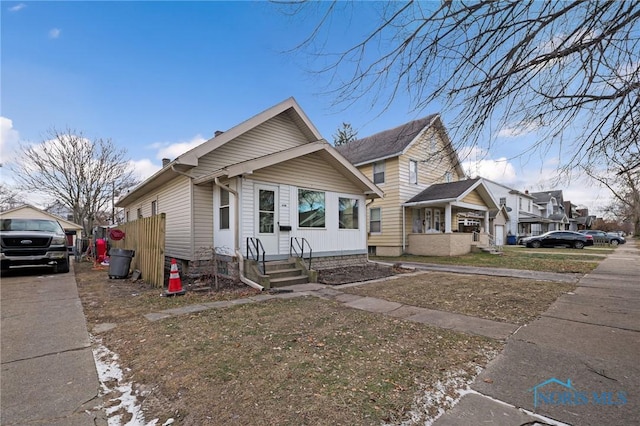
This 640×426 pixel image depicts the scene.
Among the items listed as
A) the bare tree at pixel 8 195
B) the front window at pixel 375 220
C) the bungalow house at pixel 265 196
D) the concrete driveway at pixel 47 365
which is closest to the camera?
the concrete driveway at pixel 47 365

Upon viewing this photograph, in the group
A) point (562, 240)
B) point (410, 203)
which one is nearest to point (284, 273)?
point (410, 203)

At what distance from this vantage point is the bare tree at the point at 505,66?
313cm

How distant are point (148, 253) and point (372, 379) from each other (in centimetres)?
807

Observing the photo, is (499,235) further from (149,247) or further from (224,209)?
(149,247)

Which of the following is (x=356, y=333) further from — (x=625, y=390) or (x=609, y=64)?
(x=609, y=64)

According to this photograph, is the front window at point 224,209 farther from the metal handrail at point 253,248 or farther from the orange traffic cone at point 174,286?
the orange traffic cone at point 174,286

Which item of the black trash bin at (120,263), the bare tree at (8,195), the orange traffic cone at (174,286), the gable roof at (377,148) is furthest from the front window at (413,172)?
the bare tree at (8,195)

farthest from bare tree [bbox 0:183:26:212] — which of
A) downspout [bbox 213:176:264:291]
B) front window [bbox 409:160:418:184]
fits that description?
front window [bbox 409:160:418:184]

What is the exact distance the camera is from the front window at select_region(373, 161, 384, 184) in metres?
18.2

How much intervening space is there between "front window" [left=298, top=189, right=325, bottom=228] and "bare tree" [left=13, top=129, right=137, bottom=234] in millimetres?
20878

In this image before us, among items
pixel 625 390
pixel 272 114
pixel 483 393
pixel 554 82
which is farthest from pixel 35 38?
pixel 625 390

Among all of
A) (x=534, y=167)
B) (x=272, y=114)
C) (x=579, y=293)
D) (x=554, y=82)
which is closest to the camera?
(x=554, y=82)

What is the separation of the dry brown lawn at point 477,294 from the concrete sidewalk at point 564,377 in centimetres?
59

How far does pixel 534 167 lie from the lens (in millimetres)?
3936
